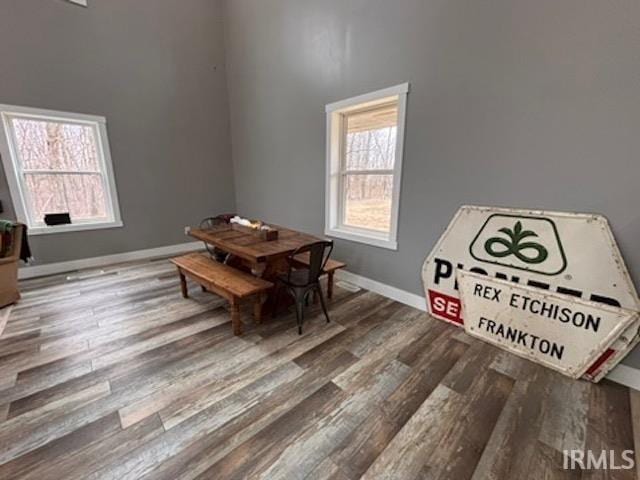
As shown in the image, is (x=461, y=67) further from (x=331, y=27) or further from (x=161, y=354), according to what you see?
(x=161, y=354)

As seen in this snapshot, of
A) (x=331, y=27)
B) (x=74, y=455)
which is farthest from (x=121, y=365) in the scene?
(x=331, y=27)

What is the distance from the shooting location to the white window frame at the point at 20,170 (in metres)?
3.15

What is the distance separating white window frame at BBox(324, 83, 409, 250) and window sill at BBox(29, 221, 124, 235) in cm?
316

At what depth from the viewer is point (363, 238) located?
3.11 meters

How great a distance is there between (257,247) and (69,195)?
10.6 ft

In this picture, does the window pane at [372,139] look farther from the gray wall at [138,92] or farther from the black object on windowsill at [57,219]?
the black object on windowsill at [57,219]

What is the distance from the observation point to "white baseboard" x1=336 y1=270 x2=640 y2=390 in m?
1.72

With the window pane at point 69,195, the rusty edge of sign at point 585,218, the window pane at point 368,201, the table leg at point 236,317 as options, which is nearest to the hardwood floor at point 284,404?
the table leg at point 236,317

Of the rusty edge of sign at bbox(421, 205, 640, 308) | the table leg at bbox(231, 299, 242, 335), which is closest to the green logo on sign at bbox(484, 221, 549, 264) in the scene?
the rusty edge of sign at bbox(421, 205, 640, 308)

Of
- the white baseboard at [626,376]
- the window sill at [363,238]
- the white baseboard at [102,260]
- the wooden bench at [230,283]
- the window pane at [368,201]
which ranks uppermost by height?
the window pane at [368,201]

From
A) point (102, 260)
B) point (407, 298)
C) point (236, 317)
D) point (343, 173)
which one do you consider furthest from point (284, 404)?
point (102, 260)

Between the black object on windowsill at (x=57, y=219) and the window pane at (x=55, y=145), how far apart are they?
1.97 ft

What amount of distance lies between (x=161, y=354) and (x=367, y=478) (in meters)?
1.62

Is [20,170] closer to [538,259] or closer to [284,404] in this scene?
[284,404]
